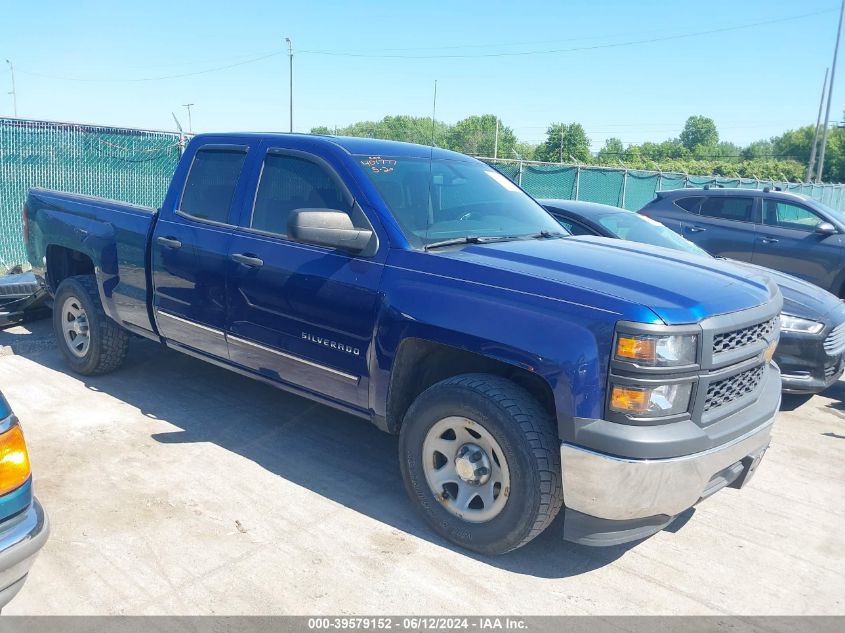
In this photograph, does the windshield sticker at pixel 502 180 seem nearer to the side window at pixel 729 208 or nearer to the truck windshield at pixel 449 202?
the truck windshield at pixel 449 202

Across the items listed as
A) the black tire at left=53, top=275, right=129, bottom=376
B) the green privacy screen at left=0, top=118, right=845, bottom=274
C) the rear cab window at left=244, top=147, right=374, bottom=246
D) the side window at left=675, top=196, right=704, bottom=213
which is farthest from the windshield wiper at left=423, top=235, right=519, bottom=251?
the green privacy screen at left=0, top=118, right=845, bottom=274

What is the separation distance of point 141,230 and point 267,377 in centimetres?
162

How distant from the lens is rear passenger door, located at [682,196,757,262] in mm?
9703

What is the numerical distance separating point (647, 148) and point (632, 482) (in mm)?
116148

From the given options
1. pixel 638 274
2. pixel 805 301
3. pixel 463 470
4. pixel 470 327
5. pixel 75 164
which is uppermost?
pixel 75 164

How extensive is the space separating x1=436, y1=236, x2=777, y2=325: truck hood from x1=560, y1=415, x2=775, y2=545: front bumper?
0.62m

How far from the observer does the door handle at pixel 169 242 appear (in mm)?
4686

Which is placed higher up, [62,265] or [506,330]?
[506,330]

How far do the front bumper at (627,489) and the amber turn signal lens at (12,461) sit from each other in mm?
2093

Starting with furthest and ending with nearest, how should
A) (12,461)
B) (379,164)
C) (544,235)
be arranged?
(544,235) < (379,164) < (12,461)

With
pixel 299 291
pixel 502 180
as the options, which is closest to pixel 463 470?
pixel 299 291

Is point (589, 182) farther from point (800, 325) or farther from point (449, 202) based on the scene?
point (449, 202)

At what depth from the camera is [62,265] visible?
6012 mm

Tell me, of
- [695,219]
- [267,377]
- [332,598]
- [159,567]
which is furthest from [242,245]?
[695,219]
